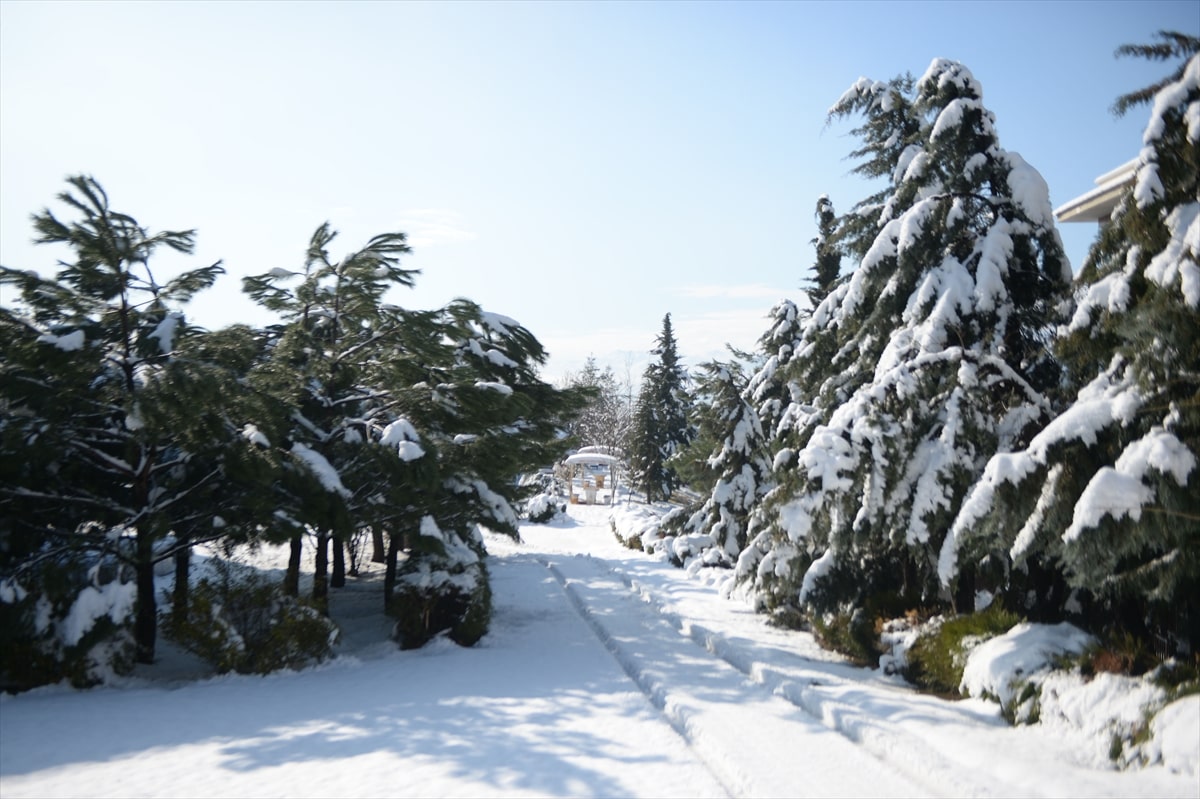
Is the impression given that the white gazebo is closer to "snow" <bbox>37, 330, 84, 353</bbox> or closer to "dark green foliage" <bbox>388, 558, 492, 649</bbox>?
"dark green foliage" <bbox>388, 558, 492, 649</bbox>

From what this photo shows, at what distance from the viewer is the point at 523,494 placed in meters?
17.2

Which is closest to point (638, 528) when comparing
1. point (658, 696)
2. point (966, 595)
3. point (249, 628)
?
point (966, 595)

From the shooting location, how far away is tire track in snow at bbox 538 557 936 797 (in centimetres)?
641

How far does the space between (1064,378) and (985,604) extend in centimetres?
343

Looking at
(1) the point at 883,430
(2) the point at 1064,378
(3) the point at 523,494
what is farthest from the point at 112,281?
(2) the point at 1064,378

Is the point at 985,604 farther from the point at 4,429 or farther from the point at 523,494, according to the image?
the point at 4,429

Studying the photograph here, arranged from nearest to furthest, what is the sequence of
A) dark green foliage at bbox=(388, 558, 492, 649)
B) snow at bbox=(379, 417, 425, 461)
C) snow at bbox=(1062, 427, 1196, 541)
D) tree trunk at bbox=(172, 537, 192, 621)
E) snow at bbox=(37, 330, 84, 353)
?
snow at bbox=(1062, 427, 1196, 541) → snow at bbox=(37, 330, 84, 353) → tree trunk at bbox=(172, 537, 192, 621) → snow at bbox=(379, 417, 425, 461) → dark green foliage at bbox=(388, 558, 492, 649)

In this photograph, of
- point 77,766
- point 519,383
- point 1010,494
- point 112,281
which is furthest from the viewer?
point 519,383

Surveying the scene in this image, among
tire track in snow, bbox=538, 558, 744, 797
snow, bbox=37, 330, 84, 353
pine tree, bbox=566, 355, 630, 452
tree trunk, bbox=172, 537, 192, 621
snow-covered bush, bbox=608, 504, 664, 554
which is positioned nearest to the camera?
tire track in snow, bbox=538, 558, 744, 797

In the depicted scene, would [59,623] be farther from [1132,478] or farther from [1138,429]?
[1138,429]

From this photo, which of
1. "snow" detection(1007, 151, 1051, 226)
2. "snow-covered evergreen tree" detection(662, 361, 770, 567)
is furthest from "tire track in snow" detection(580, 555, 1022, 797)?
"snow-covered evergreen tree" detection(662, 361, 770, 567)

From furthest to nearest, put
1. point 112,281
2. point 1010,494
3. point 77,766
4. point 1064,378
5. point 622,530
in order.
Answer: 1. point 622,530
2. point 112,281
3. point 1064,378
4. point 1010,494
5. point 77,766

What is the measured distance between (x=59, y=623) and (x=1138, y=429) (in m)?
12.7

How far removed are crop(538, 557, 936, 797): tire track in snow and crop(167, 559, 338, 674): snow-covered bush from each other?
4842mm
